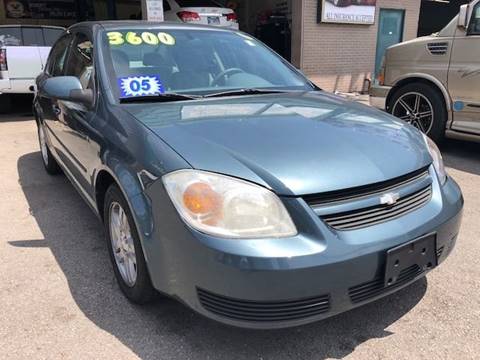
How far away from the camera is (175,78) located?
120 inches

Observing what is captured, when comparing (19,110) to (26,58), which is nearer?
(26,58)

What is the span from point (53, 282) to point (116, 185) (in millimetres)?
843

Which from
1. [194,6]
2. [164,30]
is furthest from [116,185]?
[194,6]

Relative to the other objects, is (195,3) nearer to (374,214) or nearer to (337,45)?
(337,45)

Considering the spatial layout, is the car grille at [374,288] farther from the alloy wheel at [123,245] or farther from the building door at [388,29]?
the building door at [388,29]

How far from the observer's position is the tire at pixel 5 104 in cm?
873

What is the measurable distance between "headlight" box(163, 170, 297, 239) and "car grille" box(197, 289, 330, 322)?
0.28 meters

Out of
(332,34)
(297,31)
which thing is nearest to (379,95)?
(297,31)

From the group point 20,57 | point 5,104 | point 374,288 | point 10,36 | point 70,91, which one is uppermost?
point 70,91

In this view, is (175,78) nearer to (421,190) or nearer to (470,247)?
(421,190)

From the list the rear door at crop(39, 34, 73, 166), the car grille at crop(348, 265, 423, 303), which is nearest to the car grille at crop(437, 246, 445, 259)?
the car grille at crop(348, 265, 423, 303)

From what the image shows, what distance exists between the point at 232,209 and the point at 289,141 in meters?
0.52

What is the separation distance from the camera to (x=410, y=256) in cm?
211

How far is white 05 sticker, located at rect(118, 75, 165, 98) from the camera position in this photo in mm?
2836
